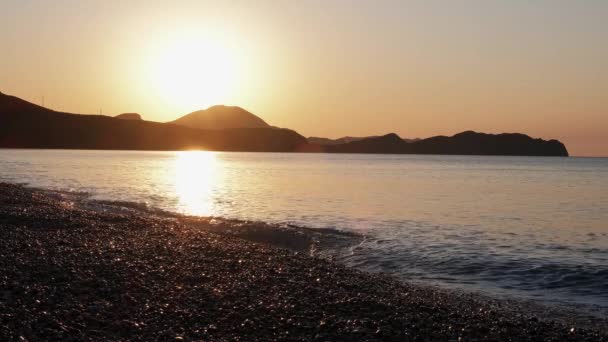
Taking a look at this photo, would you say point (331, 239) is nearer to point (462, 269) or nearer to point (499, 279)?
point (462, 269)

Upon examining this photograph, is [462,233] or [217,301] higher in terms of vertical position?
[217,301]

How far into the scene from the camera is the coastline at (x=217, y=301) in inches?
437

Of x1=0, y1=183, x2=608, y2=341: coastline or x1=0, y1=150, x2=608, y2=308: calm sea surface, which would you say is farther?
x1=0, y1=150, x2=608, y2=308: calm sea surface

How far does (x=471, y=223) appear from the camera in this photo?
127ft

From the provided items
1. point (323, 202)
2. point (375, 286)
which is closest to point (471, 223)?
point (323, 202)

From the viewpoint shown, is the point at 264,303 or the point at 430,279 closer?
the point at 264,303

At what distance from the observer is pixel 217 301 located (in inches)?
521

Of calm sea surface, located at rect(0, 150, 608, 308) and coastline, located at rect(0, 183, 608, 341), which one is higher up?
coastline, located at rect(0, 183, 608, 341)

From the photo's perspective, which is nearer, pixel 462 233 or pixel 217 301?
pixel 217 301

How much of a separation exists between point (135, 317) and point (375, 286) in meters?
7.63

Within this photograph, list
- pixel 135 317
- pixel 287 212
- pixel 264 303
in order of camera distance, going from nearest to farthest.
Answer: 1. pixel 135 317
2. pixel 264 303
3. pixel 287 212

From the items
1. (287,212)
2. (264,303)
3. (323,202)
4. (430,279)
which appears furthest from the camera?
(323,202)

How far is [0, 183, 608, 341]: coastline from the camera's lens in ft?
36.4

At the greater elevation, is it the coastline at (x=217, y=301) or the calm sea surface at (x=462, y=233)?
the coastline at (x=217, y=301)
